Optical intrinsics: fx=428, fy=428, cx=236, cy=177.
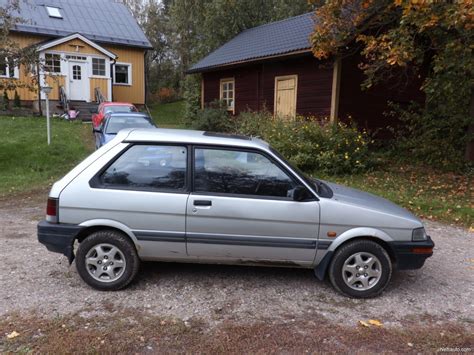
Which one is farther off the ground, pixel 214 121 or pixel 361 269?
pixel 214 121

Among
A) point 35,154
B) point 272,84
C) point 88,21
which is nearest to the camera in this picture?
point 35,154

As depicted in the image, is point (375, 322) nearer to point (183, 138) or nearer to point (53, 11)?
point (183, 138)

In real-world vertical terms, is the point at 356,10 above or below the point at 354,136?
above

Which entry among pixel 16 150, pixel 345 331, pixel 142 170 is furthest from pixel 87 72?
pixel 345 331

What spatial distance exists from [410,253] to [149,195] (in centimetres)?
262

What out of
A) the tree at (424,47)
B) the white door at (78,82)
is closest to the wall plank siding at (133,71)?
the white door at (78,82)

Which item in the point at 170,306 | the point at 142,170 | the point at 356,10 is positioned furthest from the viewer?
the point at 356,10

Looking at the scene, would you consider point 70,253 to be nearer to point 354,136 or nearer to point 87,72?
point 354,136

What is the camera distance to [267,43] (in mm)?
17969

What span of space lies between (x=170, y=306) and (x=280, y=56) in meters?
12.5

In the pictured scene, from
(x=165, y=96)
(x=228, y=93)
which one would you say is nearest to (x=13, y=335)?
(x=228, y=93)

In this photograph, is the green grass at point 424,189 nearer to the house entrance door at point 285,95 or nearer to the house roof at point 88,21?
the house entrance door at point 285,95

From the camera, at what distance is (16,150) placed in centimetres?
1297

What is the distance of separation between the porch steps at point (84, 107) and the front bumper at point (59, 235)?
20.3 meters
